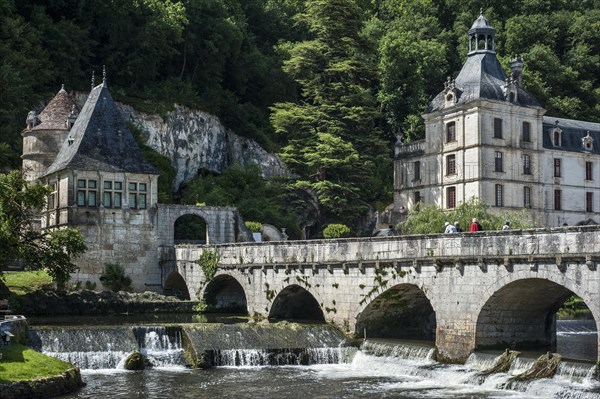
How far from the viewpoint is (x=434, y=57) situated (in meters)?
81.4

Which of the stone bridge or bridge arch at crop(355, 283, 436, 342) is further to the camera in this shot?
bridge arch at crop(355, 283, 436, 342)

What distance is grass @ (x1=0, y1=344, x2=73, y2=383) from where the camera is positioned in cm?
2712

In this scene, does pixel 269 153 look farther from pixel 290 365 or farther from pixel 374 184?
pixel 290 365

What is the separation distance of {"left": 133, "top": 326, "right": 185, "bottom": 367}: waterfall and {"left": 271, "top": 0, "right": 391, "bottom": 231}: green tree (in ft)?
102

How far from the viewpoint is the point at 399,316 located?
40.1 meters

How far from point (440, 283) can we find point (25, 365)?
15.3 meters

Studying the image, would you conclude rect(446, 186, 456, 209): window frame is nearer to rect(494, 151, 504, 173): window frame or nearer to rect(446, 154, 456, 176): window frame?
rect(446, 154, 456, 176): window frame

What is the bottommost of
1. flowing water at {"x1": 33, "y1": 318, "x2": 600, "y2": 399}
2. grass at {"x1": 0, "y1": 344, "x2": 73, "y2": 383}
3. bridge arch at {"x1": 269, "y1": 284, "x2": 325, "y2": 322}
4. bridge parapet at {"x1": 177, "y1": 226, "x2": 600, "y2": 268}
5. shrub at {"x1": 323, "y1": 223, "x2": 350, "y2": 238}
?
flowing water at {"x1": 33, "y1": 318, "x2": 600, "y2": 399}

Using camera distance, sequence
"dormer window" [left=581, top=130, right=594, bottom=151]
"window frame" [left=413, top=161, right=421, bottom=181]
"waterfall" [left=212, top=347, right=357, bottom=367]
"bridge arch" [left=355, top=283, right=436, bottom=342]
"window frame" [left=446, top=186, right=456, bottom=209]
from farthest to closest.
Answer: "window frame" [left=413, top=161, right=421, bottom=181]
"dormer window" [left=581, top=130, right=594, bottom=151]
"window frame" [left=446, top=186, right=456, bottom=209]
"bridge arch" [left=355, top=283, right=436, bottom=342]
"waterfall" [left=212, top=347, right=357, bottom=367]

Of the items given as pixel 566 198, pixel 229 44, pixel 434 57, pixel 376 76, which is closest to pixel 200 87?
pixel 229 44

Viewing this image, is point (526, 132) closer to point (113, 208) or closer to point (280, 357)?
point (113, 208)

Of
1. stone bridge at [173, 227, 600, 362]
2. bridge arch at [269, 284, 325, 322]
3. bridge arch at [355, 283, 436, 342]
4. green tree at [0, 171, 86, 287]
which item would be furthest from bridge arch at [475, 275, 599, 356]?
green tree at [0, 171, 86, 287]

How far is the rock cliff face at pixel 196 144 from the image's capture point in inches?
2687

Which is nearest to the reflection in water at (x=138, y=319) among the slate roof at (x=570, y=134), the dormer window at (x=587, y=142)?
the slate roof at (x=570, y=134)
